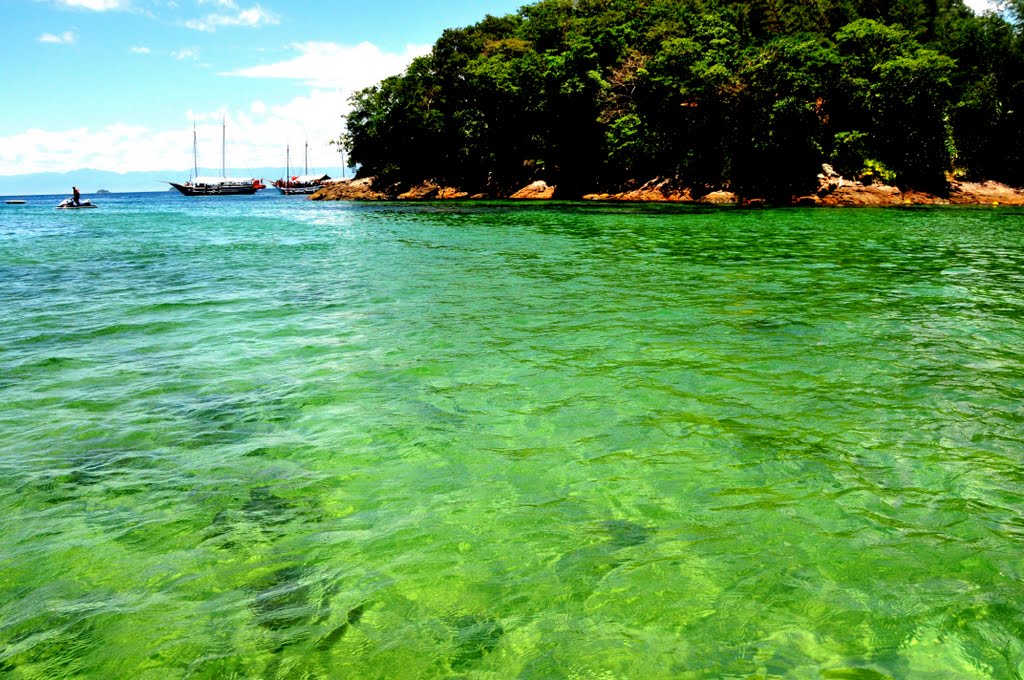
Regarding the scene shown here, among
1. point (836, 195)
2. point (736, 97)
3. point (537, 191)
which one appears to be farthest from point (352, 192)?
point (836, 195)

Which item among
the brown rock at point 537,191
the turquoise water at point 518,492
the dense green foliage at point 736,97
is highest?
the dense green foliage at point 736,97

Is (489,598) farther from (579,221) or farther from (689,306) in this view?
(579,221)

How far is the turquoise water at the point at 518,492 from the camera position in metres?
3.14

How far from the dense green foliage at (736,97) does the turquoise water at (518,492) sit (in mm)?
37079

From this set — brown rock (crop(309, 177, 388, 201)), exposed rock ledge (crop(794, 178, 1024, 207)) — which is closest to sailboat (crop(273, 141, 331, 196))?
brown rock (crop(309, 177, 388, 201))

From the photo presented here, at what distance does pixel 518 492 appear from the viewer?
4715mm

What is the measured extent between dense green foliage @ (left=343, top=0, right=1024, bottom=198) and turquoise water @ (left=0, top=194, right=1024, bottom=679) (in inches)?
1460

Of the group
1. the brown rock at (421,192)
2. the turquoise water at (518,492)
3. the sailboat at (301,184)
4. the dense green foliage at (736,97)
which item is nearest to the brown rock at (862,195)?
the dense green foliage at (736,97)

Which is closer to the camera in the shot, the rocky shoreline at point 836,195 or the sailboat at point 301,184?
the rocky shoreline at point 836,195

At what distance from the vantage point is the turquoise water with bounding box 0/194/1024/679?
3137mm

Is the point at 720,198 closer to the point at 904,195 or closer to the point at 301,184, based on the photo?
the point at 904,195

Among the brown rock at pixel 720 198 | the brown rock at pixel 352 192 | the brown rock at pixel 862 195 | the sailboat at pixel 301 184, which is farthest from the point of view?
the sailboat at pixel 301 184

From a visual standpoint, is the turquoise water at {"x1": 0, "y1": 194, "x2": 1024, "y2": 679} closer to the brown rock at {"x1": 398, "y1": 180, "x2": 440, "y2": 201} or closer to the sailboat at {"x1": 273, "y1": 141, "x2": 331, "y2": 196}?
the brown rock at {"x1": 398, "y1": 180, "x2": 440, "y2": 201}

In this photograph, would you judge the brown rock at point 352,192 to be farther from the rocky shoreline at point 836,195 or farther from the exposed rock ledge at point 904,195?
the exposed rock ledge at point 904,195
